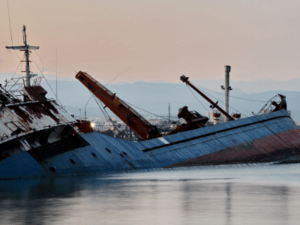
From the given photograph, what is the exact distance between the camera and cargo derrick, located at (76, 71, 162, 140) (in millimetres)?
48997

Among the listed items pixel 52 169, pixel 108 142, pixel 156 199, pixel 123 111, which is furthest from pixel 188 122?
pixel 156 199

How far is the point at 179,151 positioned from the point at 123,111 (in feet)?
28.0

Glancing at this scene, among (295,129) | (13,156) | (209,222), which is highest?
(295,129)

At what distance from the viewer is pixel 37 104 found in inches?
1451

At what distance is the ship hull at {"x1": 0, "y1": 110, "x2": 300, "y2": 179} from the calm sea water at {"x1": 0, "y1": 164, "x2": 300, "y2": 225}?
119 centimetres

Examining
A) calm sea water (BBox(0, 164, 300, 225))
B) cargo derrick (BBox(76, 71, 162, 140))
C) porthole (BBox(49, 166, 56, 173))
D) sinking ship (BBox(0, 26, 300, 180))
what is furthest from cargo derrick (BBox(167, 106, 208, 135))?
porthole (BBox(49, 166, 56, 173))

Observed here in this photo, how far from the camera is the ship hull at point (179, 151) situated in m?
33.8

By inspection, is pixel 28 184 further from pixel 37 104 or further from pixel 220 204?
pixel 220 204

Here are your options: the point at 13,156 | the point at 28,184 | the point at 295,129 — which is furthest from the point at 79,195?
the point at 295,129

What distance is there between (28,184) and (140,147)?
12.6 m

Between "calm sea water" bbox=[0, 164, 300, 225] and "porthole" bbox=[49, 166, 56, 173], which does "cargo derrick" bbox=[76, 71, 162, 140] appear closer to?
"calm sea water" bbox=[0, 164, 300, 225]

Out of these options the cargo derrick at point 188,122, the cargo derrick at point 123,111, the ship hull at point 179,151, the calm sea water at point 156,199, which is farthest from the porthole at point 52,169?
the cargo derrick at point 188,122

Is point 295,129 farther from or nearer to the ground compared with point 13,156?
farther from the ground

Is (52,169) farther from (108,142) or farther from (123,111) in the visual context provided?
(123,111)
